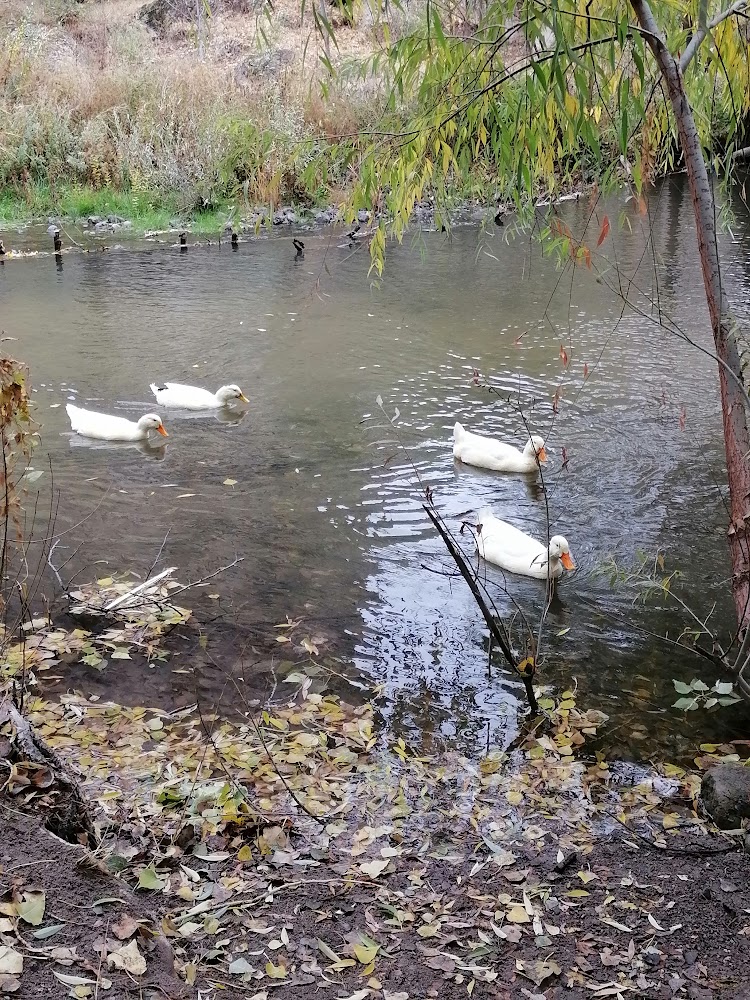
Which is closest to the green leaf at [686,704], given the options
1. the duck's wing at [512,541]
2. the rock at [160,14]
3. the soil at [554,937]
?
the soil at [554,937]

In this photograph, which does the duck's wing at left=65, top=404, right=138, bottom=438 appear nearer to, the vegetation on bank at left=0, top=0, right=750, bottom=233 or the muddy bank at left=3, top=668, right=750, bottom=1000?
the vegetation on bank at left=0, top=0, right=750, bottom=233

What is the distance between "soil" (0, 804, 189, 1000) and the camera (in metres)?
2.27

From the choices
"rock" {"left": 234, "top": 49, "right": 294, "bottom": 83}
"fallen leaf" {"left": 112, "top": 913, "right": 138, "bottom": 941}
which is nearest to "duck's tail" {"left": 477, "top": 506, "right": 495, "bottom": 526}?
"fallen leaf" {"left": 112, "top": 913, "right": 138, "bottom": 941}

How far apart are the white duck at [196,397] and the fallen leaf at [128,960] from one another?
6.91 metres

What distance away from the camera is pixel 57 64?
1006 inches

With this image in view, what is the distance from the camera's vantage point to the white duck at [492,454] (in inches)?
290

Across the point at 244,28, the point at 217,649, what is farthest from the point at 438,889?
the point at 244,28

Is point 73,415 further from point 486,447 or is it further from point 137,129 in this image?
point 137,129

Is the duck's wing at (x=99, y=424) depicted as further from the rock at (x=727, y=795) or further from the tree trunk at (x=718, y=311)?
the rock at (x=727, y=795)

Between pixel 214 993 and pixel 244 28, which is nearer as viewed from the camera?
Result: pixel 214 993

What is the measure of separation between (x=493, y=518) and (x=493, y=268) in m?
9.07

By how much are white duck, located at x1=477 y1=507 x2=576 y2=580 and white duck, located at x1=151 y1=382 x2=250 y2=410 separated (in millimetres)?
3729

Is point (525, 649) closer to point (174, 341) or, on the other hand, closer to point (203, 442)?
point (203, 442)

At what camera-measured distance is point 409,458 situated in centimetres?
650
